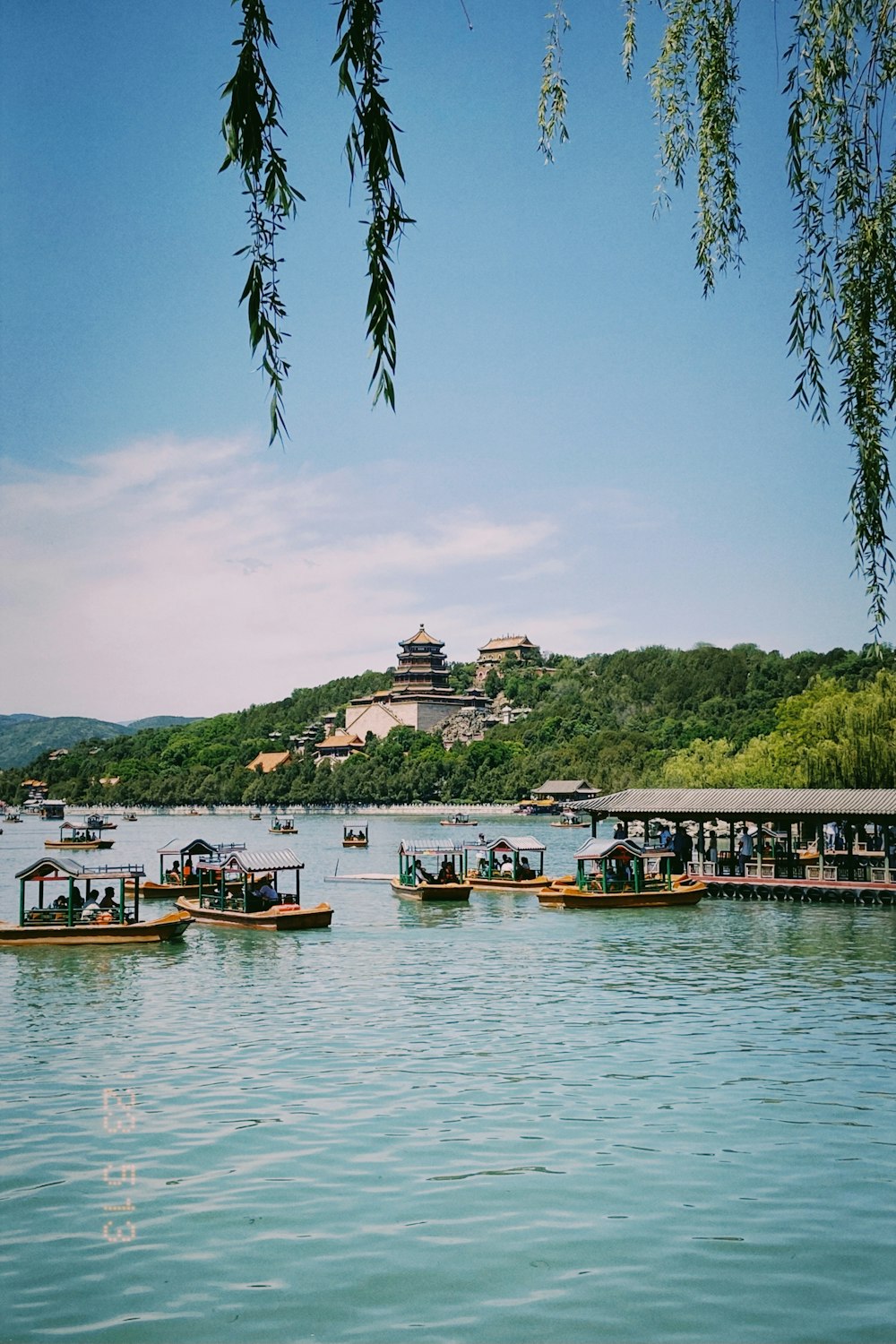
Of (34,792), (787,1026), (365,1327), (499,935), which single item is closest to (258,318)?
(365,1327)

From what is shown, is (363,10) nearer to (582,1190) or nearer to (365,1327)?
(365,1327)

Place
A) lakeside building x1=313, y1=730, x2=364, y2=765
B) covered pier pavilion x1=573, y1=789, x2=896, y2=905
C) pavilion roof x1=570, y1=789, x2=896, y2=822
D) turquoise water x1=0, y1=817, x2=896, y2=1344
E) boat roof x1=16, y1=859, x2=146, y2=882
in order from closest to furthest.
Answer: turquoise water x1=0, y1=817, x2=896, y2=1344, boat roof x1=16, y1=859, x2=146, y2=882, covered pier pavilion x1=573, y1=789, x2=896, y2=905, pavilion roof x1=570, y1=789, x2=896, y2=822, lakeside building x1=313, y1=730, x2=364, y2=765

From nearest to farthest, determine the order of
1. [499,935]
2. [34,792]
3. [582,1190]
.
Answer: [582,1190]
[499,935]
[34,792]

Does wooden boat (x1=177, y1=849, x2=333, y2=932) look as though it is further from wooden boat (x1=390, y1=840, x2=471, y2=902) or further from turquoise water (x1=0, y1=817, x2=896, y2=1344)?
turquoise water (x1=0, y1=817, x2=896, y2=1344)

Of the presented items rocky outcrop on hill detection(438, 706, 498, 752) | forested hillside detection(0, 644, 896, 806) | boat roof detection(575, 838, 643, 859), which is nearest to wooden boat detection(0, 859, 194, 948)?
boat roof detection(575, 838, 643, 859)

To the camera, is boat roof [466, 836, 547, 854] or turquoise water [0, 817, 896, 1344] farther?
boat roof [466, 836, 547, 854]

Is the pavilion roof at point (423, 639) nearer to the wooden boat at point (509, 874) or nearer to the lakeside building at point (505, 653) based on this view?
the lakeside building at point (505, 653)

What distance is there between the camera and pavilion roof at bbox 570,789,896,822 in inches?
1236

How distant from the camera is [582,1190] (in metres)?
9.21

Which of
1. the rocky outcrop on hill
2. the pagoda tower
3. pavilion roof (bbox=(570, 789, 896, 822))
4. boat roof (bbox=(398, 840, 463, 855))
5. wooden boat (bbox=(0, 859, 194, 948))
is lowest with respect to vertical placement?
wooden boat (bbox=(0, 859, 194, 948))

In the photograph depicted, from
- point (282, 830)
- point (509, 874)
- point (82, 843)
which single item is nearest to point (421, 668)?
point (282, 830)

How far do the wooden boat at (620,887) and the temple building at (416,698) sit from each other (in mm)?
106521

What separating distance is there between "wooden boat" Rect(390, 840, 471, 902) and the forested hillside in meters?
24.9

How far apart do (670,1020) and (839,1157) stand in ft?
19.5
